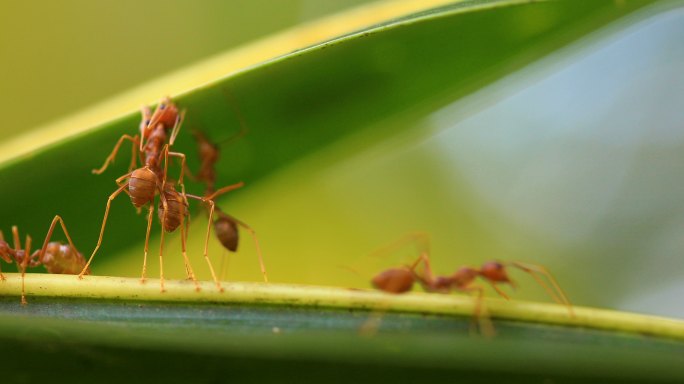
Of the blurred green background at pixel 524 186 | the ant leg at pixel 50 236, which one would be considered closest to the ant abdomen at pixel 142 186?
the ant leg at pixel 50 236

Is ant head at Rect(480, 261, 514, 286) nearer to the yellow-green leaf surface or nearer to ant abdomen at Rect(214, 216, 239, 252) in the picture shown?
the yellow-green leaf surface

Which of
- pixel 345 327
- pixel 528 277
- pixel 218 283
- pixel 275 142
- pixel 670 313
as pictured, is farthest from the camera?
pixel 528 277

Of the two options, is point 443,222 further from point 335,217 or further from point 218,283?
point 218,283

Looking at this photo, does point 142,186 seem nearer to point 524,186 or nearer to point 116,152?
point 116,152

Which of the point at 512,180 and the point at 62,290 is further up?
the point at 512,180

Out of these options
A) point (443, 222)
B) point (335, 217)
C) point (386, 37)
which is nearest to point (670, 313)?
point (443, 222)

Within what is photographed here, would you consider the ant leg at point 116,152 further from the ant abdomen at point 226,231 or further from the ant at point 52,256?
the ant abdomen at point 226,231

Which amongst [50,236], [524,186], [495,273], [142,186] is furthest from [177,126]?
[524,186]

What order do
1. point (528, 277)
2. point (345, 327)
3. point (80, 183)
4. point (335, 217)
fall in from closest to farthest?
point (345, 327), point (80, 183), point (528, 277), point (335, 217)

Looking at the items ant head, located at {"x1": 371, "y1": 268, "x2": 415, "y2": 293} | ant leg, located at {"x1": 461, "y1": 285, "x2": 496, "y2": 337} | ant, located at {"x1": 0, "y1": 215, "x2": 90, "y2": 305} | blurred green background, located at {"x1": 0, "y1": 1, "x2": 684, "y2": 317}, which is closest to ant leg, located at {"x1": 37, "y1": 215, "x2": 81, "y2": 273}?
ant, located at {"x1": 0, "y1": 215, "x2": 90, "y2": 305}
